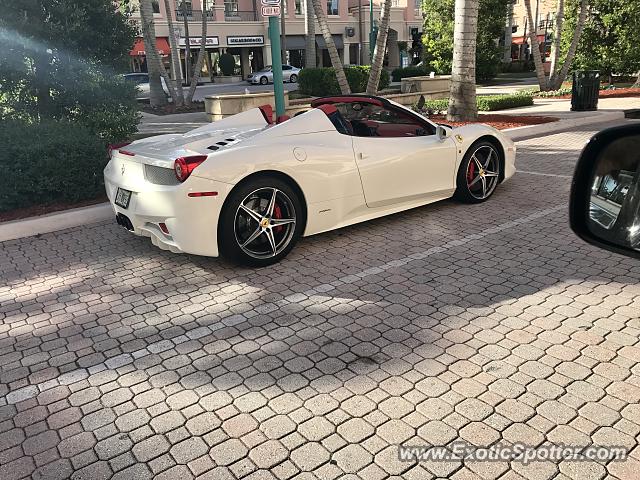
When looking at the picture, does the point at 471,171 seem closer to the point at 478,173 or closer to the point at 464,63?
the point at 478,173

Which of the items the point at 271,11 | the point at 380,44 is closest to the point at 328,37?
the point at 380,44

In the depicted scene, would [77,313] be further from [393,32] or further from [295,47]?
[393,32]

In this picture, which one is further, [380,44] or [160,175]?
[380,44]

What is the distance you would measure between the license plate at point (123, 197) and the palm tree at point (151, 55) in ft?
47.3

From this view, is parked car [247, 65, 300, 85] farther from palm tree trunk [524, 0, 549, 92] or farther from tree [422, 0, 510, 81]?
palm tree trunk [524, 0, 549, 92]

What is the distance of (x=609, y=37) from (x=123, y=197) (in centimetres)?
2202

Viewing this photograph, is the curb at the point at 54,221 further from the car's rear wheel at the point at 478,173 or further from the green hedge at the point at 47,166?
the car's rear wheel at the point at 478,173

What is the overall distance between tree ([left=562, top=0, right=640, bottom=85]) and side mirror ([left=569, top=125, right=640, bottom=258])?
2219 centimetres

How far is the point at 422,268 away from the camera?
15.8 feet

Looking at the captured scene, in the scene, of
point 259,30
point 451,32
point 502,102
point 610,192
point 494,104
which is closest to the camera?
point 610,192

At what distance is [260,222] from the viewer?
4855mm

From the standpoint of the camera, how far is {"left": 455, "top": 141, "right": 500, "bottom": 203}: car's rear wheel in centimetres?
631

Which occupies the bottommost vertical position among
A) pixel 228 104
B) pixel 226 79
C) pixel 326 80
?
pixel 228 104

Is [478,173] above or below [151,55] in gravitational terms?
below
